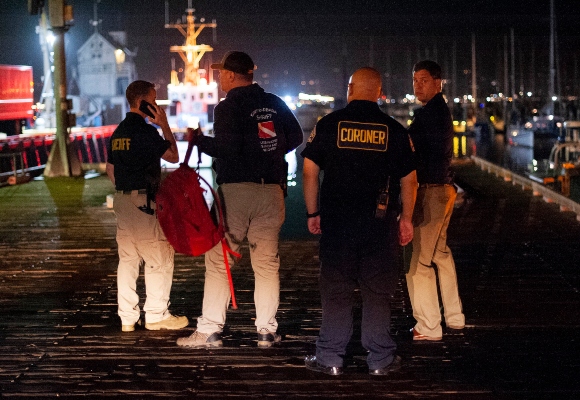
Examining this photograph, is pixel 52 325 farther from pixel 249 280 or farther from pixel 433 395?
pixel 433 395

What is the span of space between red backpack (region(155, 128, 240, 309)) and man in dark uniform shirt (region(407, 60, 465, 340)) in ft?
4.36

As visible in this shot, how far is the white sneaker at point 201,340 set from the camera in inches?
236

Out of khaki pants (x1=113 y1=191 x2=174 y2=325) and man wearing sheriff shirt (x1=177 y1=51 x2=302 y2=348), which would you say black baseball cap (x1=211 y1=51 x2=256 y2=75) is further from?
khaki pants (x1=113 y1=191 x2=174 y2=325)

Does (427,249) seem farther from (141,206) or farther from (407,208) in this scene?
(141,206)

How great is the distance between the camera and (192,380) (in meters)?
5.27

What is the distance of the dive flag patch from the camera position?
19.0ft

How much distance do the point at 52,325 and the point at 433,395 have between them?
3.16m

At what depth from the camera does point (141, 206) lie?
641 cm

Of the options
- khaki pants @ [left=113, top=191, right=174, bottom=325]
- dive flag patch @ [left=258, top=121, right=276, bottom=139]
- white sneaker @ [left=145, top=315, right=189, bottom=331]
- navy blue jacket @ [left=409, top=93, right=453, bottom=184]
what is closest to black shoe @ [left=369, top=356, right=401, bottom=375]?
navy blue jacket @ [left=409, top=93, right=453, bottom=184]

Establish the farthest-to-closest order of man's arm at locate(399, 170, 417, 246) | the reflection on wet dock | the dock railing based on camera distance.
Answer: the dock railing
man's arm at locate(399, 170, 417, 246)
the reflection on wet dock

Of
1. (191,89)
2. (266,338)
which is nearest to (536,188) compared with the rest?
(266,338)

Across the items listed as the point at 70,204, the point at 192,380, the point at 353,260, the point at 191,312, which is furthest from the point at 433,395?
the point at 70,204

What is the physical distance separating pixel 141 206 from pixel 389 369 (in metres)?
2.21

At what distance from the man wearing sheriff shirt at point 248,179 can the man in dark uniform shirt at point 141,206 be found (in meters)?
0.55
